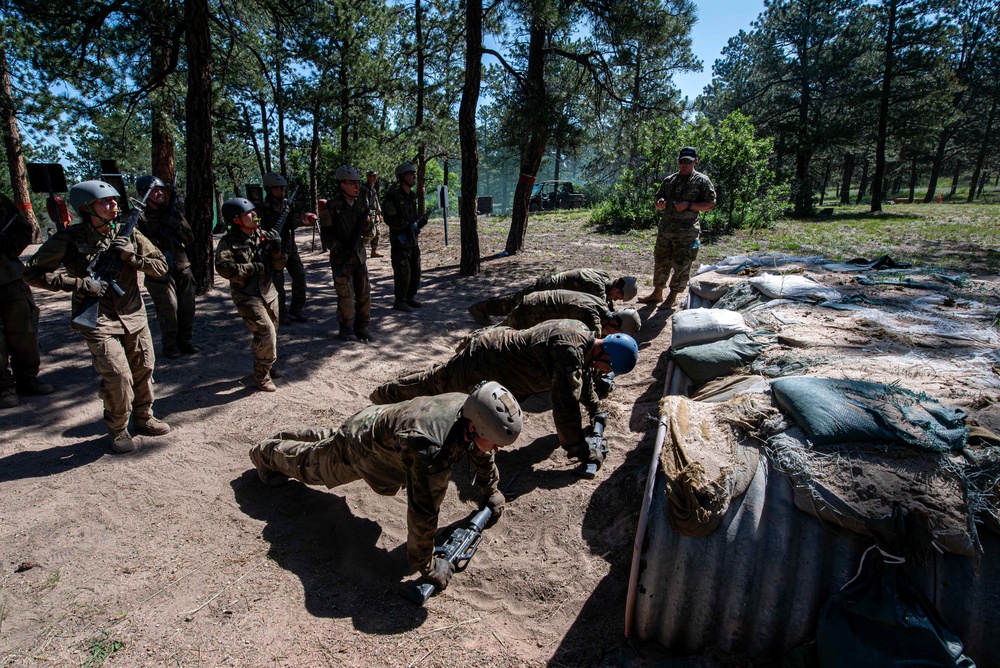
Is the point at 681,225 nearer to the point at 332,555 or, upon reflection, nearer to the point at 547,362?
the point at 547,362

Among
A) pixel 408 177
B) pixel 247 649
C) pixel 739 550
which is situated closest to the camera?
pixel 739 550

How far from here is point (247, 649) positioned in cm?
251

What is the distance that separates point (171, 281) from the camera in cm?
557

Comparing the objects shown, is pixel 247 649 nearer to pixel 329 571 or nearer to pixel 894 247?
pixel 329 571

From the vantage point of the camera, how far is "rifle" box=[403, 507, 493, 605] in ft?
9.55

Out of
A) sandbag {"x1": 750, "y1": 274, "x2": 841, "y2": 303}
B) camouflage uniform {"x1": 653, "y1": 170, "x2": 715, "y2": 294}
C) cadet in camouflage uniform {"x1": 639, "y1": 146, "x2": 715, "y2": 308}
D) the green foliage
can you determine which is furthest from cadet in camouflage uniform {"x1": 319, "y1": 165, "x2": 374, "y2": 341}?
the green foliage

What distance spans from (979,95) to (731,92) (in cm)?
1287

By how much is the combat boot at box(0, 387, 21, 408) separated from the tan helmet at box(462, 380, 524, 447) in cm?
Result: 428

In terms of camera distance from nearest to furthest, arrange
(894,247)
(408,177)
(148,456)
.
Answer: (148,456) → (408,177) → (894,247)

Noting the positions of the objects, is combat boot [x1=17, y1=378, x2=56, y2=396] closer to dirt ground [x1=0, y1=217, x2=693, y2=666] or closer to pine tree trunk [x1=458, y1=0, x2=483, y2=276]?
dirt ground [x1=0, y1=217, x2=693, y2=666]

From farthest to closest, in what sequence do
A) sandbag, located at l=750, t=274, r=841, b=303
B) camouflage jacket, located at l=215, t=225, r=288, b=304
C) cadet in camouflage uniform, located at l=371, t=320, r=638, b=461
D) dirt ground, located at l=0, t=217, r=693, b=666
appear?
sandbag, located at l=750, t=274, r=841, b=303, camouflage jacket, located at l=215, t=225, r=288, b=304, cadet in camouflage uniform, located at l=371, t=320, r=638, b=461, dirt ground, located at l=0, t=217, r=693, b=666

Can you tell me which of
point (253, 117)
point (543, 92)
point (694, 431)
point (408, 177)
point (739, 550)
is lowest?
point (739, 550)

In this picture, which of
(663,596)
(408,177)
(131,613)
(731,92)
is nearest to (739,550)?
(663,596)

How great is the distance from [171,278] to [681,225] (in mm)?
5920
